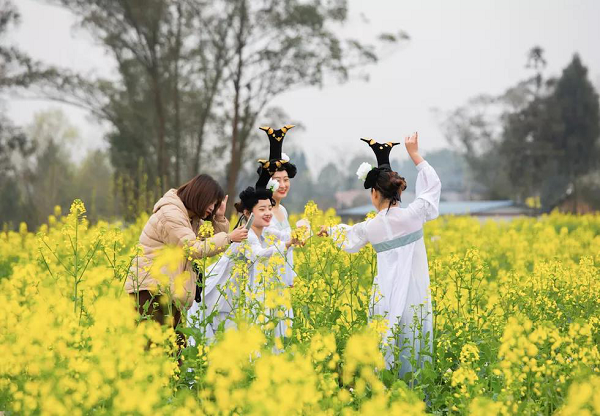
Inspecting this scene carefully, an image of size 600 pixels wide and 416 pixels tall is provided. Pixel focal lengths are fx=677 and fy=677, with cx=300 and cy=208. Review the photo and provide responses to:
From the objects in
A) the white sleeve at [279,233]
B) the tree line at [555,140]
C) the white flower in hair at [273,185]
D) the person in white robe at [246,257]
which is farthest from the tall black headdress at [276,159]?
the tree line at [555,140]

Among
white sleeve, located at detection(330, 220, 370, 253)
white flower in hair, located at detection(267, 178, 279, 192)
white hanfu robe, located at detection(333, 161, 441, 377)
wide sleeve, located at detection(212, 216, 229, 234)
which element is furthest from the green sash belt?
wide sleeve, located at detection(212, 216, 229, 234)

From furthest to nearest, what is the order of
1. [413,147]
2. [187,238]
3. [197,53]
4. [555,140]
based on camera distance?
1. [555,140]
2. [197,53]
3. [413,147]
4. [187,238]

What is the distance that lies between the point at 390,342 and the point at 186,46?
13.9m

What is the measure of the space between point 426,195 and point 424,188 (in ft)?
0.26

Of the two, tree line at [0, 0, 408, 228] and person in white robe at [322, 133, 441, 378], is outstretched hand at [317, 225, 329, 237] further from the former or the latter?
tree line at [0, 0, 408, 228]

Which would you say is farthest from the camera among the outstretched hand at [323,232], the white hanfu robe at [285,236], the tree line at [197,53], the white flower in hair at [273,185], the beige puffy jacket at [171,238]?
the tree line at [197,53]

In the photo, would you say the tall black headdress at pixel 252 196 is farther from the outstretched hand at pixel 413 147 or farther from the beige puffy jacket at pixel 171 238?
the outstretched hand at pixel 413 147

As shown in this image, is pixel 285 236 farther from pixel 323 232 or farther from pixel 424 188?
pixel 424 188

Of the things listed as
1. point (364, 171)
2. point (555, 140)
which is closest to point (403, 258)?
point (364, 171)

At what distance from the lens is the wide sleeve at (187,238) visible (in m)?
4.21

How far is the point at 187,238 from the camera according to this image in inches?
173

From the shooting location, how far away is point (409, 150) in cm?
472

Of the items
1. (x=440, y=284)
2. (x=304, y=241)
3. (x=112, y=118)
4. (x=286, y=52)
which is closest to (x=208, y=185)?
(x=304, y=241)

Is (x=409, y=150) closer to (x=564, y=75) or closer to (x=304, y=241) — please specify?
(x=304, y=241)
